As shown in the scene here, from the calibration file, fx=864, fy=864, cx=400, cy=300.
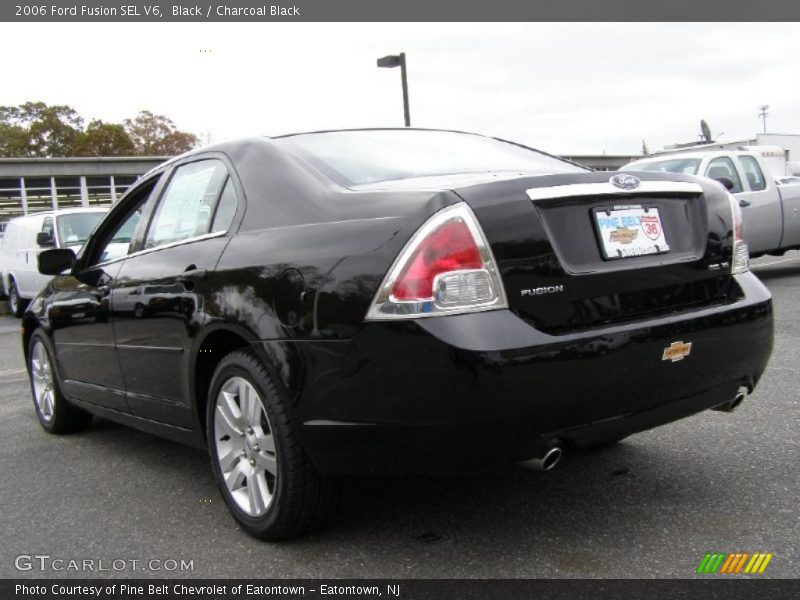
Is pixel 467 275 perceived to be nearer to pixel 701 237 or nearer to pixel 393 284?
pixel 393 284

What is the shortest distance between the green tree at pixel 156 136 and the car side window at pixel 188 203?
66.9m

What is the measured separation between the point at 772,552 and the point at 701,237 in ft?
3.65

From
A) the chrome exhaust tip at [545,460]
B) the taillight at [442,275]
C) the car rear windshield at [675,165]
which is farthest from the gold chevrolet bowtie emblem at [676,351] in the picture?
the car rear windshield at [675,165]

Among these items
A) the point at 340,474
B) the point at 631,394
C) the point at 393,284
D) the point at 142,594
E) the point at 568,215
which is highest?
the point at 568,215

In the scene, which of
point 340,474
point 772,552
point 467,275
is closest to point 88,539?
point 340,474

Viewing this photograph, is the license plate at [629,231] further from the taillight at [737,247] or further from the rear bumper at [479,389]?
the taillight at [737,247]

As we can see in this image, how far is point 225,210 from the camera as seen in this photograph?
11.6 feet

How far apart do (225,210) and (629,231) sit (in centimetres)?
162

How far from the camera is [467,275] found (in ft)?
8.67

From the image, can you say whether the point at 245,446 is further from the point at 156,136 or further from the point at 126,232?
the point at 156,136

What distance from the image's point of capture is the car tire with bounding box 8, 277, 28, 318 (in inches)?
576

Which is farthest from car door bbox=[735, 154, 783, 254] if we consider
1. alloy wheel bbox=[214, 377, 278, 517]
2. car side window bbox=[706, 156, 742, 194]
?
alloy wheel bbox=[214, 377, 278, 517]

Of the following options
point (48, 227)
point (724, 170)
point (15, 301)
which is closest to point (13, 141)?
point (15, 301)

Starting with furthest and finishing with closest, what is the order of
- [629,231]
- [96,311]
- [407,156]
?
[96,311] → [407,156] → [629,231]
